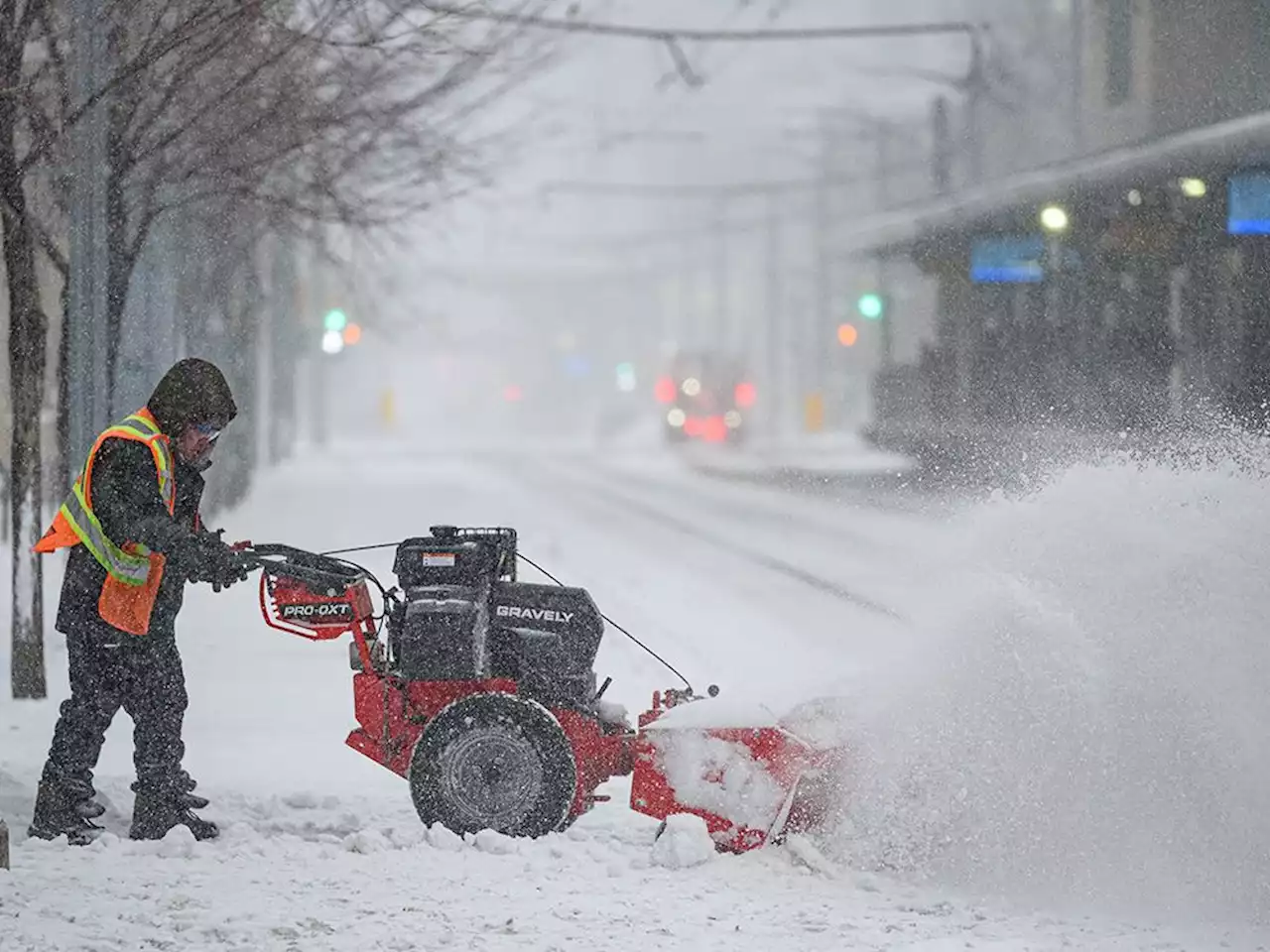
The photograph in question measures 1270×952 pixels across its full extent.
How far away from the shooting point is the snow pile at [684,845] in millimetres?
6461

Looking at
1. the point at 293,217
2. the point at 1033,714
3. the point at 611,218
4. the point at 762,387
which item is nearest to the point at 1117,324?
the point at 293,217

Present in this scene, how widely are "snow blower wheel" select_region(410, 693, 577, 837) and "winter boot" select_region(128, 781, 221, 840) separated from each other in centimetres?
76

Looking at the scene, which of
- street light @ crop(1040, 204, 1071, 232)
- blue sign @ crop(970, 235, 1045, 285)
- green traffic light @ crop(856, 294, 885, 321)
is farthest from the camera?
green traffic light @ crop(856, 294, 885, 321)

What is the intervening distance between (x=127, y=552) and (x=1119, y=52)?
2876 cm

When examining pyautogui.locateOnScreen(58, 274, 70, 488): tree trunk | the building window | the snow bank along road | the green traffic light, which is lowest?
the snow bank along road

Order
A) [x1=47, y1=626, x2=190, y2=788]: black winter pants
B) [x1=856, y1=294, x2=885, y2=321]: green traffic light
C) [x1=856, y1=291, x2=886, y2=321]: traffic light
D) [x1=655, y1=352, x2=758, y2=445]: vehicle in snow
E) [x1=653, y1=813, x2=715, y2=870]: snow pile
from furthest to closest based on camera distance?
[x1=655, y1=352, x2=758, y2=445]: vehicle in snow < [x1=856, y1=294, x2=885, y2=321]: green traffic light < [x1=856, y1=291, x2=886, y2=321]: traffic light < [x1=47, y1=626, x2=190, y2=788]: black winter pants < [x1=653, y1=813, x2=715, y2=870]: snow pile

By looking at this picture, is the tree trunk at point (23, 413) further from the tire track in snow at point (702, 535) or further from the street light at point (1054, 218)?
the street light at point (1054, 218)

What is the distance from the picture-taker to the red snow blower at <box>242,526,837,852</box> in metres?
6.66

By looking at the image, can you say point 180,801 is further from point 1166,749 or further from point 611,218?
point 611,218

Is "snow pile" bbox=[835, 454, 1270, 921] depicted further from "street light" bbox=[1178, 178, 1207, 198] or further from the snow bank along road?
"street light" bbox=[1178, 178, 1207, 198]

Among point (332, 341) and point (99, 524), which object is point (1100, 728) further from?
point (332, 341)

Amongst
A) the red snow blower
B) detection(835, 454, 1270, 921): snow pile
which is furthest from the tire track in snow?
the red snow blower

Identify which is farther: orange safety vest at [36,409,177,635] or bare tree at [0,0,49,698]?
bare tree at [0,0,49,698]

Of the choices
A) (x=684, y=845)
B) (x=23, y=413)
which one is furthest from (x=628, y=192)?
(x=684, y=845)
